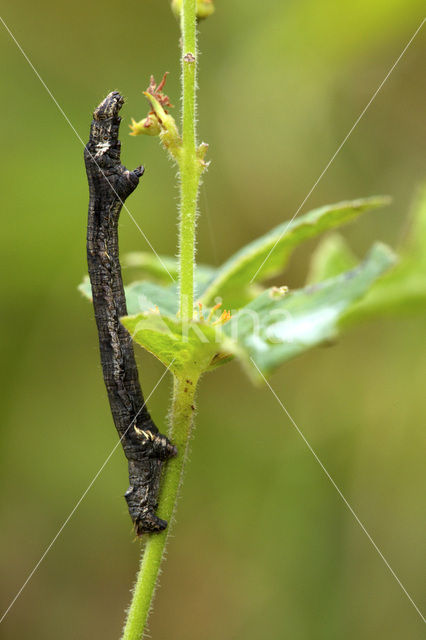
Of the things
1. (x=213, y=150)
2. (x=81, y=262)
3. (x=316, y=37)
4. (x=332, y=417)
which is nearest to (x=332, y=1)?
(x=316, y=37)

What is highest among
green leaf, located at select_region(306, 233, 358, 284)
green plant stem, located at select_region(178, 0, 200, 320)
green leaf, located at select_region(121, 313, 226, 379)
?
green leaf, located at select_region(306, 233, 358, 284)

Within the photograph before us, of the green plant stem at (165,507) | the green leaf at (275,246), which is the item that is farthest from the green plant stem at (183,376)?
the green leaf at (275,246)

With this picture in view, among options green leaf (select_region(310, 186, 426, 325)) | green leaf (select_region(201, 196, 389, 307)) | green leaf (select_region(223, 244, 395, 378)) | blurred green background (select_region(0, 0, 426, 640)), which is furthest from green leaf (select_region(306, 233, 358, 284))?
blurred green background (select_region(0, 0, 426, 640))

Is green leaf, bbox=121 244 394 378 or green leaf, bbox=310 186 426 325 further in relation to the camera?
green leaf, bbox=310 186 426 325

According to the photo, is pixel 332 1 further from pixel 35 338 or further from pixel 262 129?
pixel 35 338

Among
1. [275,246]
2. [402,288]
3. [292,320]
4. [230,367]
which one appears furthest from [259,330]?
[230,367]

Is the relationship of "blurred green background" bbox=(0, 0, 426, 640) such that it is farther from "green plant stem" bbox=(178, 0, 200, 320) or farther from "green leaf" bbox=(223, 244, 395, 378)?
"green plant stem" bbox=(178, 0, 200, 320)
